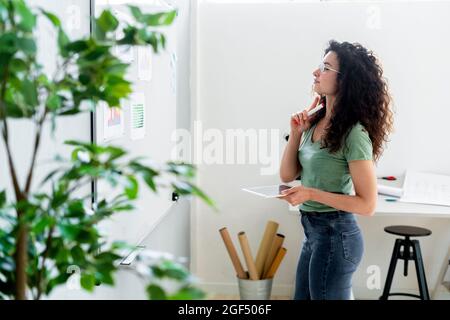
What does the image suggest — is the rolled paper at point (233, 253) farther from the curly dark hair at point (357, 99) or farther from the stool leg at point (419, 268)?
the curly dark hair at point (357, 99)

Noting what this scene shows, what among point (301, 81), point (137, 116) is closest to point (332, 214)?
point (137, 116)

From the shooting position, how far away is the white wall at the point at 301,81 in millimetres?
3783

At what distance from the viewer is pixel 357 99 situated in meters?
2.18

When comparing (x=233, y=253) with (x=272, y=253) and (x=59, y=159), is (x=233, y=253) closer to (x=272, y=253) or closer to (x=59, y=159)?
(x=272, y=253)

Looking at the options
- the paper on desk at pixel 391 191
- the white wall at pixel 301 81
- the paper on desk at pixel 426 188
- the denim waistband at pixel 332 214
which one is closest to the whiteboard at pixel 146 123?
the denim waistband at pixel 332 214

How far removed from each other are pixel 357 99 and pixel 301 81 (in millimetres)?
1683

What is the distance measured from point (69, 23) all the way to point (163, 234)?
5.06ft

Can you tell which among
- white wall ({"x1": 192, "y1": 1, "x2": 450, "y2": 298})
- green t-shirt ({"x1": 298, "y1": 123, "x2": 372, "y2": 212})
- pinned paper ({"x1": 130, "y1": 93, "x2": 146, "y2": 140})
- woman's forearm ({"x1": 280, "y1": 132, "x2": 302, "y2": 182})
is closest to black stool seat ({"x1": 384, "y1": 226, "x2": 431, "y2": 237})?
white wall ({"x1": 192, "y1": 1, "x2": 450, "y2": 298})

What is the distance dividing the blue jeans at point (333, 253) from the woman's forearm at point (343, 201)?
59 millimetres

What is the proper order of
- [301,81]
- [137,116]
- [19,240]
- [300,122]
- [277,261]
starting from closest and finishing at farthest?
[19,240] < [137,116] < [300,122] < [277,261] < [301,81]

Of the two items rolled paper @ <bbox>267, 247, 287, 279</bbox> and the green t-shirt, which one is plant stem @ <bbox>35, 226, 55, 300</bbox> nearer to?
the green t-shirt

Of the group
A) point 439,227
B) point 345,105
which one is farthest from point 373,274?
point 345,105

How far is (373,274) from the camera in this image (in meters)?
3.95

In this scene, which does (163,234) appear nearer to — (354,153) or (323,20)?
(354,153)
